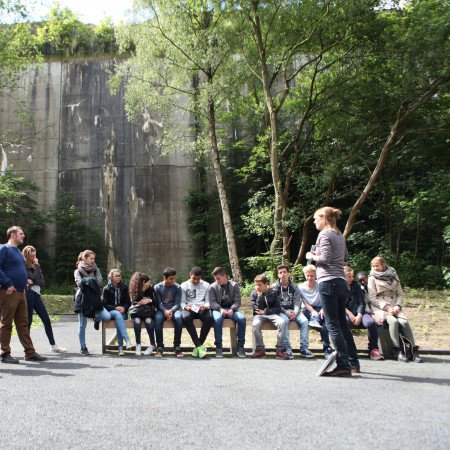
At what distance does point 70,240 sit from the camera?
23625mm

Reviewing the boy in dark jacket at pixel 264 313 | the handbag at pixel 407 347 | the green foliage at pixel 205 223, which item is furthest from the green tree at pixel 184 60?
the handbag at pixel 407 347

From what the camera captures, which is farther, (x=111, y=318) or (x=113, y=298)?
(x=113, y=298)

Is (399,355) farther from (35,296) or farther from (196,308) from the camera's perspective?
(35,296)

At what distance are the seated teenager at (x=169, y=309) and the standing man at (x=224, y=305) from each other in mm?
548

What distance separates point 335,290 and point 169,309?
124 inches

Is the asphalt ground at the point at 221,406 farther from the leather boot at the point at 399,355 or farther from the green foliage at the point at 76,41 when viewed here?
the green foliage at the point at 76,41

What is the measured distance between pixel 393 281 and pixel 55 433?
5.33 metres

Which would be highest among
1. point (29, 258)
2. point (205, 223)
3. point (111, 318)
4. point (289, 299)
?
point (205, 223)

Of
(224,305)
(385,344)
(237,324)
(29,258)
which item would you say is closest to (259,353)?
(237,324)

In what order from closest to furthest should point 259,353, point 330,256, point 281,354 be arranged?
point 330,256 → point 281,354 → point 259,353

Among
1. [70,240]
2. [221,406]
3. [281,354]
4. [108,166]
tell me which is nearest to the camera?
[221,406]

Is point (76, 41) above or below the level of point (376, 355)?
above

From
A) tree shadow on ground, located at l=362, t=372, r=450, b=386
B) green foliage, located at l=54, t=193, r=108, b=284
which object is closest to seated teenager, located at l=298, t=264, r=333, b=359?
tree shadow on ground, located at l=362, t=372, r=450, b=386

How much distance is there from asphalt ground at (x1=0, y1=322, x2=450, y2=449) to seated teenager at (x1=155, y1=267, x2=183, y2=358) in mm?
997
